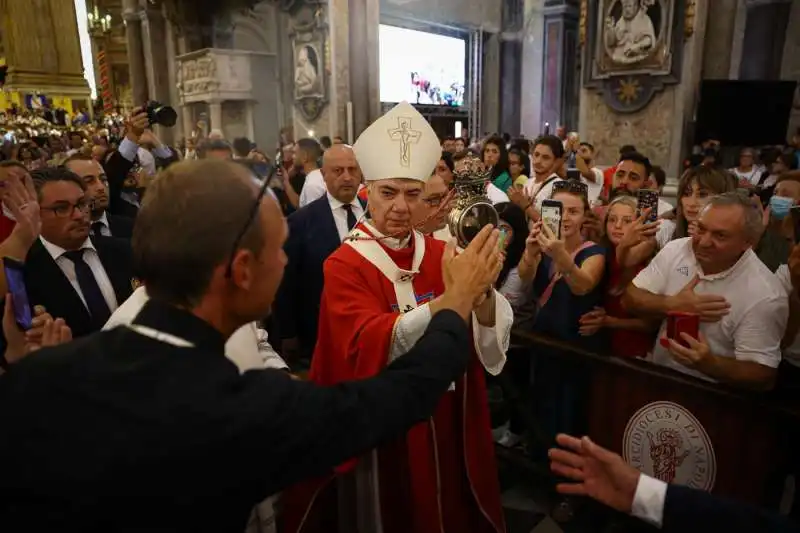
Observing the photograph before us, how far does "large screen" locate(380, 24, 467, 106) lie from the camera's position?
49.2 feet

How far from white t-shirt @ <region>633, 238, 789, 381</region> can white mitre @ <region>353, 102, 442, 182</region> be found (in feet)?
4.47

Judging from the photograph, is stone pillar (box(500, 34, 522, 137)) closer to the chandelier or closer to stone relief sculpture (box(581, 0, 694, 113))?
stone relief sculpture (box(581, 0, 694, 113))

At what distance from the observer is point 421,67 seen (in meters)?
15.8

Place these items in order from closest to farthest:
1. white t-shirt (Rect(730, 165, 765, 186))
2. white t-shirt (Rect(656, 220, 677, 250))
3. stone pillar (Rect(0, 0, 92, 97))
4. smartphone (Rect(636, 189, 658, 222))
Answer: smartphone (Rect(636, 189, 658, 222))
white t-shirt (Rect(656, 220, 677, 250))
white t-shirt (Rect(730, 165, 765, 186))
stone pillar (Rect(0, 0, 92, 97))

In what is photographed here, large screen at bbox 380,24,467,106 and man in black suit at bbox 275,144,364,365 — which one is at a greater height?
large screen at bbox 380,24,467,106

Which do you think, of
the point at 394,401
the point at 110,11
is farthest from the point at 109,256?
the point at 110,11

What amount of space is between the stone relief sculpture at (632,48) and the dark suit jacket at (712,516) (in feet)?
29.0

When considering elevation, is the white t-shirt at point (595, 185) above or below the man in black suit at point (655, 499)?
above

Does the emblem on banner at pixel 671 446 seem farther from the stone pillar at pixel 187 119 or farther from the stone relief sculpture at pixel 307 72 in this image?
the stone pillar at pixel 187 119

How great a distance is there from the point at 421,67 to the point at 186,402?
1586 centimetres

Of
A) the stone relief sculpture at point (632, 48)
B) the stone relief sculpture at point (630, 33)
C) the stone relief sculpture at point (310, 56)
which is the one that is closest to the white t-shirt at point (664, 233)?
the stone relief sculpture at point (632, 48)

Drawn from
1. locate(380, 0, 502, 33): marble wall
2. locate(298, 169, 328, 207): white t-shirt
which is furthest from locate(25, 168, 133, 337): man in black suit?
locate(380, 0, 502, 33): marble wall

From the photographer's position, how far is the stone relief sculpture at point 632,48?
872cm

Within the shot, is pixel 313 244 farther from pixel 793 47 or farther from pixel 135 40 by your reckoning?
pixel 135 40
